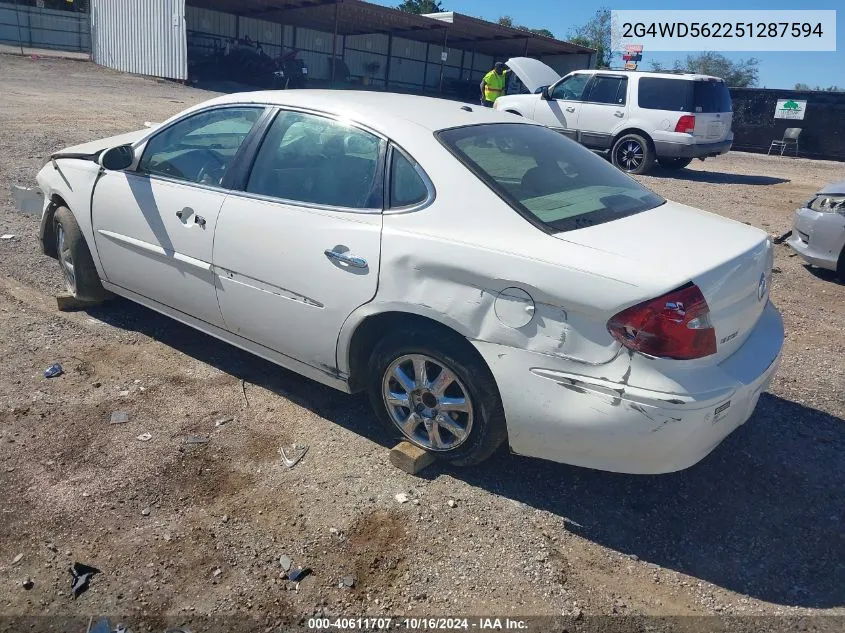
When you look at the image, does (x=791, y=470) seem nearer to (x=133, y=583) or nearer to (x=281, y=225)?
(x=281, y=225)

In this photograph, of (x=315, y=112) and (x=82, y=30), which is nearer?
(x=315, y=112)

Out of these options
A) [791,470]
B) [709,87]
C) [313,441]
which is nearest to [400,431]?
[313,441]

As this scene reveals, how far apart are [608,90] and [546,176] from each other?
36.5 feet

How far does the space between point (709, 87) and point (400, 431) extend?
471 inches

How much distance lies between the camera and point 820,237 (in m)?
6.49

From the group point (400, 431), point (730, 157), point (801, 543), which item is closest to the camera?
point (801, 543)

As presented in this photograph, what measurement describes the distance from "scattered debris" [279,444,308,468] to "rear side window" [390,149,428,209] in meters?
1.29

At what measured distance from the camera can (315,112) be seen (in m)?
3.66

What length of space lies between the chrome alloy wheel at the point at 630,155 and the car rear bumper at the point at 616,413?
11.1 m

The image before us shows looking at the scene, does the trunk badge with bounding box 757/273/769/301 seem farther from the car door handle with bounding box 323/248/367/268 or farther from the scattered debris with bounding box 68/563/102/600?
the scattered debris with bounding box 68/563/102/600

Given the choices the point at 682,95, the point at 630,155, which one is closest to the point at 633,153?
the point at 630,155

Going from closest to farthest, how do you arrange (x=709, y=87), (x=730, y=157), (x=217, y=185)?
(x=217, y=185) < (x=709, y=87) < (x=730, y=157)

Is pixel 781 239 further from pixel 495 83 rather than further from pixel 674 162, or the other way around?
pixel 495 83

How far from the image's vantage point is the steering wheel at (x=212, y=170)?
12.8ft
